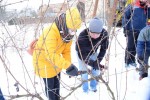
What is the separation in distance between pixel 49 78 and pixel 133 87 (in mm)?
1863

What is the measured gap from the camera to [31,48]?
2.80m

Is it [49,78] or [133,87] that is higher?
[49,78]

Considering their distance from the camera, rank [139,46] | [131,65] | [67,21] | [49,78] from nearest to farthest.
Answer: [67,21], [49,78], [139,46], [131,65]

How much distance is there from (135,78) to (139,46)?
739 millimetres

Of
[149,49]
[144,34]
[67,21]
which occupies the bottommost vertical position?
[149,49]

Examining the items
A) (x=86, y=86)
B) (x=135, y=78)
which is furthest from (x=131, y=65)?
(x=86, y=86)

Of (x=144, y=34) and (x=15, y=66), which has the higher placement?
(x=144, y=34)

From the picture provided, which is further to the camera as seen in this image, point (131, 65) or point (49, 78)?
point (131, 65)

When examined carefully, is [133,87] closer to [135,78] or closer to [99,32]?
[135,78]

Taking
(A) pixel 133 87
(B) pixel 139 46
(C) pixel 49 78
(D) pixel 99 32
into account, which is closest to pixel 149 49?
(B) pixel 139 46

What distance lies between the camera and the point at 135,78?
196 inches

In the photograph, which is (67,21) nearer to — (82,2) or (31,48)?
(31,48)

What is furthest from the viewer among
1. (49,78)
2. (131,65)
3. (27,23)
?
(131,65)

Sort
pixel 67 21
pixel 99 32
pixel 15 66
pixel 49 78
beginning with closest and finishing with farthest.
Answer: pixel 67 21, pixel 49 78, pixel 99 32, pixel 15 66
